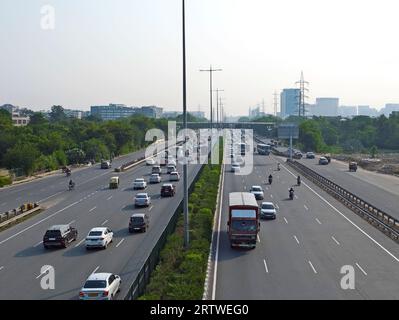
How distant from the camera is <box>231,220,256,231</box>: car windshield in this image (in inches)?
1081

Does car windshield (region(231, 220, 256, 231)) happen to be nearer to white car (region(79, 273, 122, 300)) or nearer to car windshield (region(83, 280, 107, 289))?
white car (region(79, 273, 122, 300))

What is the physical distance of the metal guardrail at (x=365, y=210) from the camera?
32.0 metres

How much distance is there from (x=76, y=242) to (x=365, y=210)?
67.9 ft

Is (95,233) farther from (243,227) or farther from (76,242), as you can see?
(243,227)

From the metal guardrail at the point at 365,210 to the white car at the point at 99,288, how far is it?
17.8 metres

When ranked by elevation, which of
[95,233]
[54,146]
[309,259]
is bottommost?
[309,259]

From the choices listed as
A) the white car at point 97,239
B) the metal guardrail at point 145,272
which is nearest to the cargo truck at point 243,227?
the metal guardrail at point 145,272

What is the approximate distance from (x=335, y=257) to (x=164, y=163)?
189 ft

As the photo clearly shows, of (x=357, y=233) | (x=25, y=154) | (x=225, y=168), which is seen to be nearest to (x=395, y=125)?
(x=225, y=168)

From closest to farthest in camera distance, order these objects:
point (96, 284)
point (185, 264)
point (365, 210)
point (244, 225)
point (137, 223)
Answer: point (96, 284) → point (185, 264) → point (244, 225) → point (137, 223) → point (365, 210)

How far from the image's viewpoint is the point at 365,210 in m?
38.0

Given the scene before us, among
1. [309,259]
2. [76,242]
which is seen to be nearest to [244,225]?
[309,259]

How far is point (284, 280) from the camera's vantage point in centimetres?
2172
